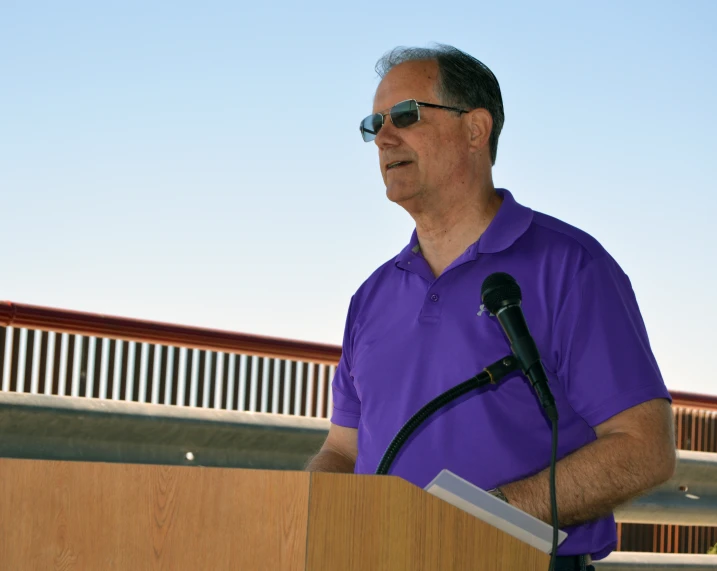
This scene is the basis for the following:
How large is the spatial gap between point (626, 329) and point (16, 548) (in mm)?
1449

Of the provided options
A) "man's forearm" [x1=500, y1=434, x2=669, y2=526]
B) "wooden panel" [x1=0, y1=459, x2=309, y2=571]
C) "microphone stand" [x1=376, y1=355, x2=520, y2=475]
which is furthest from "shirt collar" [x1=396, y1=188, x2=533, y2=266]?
"wooden panel" [x1=0, y1=459, x2=309, y2=571]

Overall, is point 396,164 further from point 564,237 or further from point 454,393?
point 454,393

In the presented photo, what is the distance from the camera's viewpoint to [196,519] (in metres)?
1.74

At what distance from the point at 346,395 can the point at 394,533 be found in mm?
1505

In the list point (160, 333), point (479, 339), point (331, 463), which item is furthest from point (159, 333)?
point (479, 339)

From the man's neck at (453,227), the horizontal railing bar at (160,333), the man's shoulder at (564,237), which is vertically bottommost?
the man's shoulder at (564,237)

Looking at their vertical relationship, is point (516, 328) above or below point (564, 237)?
below

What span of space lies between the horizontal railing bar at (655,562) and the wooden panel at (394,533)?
3468 mm

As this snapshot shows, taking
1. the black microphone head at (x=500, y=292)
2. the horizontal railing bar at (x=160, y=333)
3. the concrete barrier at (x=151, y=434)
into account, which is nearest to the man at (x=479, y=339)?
the black microphone head at (x=500, y=292)

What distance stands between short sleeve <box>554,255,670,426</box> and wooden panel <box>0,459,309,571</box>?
39.8 inches

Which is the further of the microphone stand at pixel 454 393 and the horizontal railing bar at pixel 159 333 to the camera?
the horizontal railing bar at pixel 159 333

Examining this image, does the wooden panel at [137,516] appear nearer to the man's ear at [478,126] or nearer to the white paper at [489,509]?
the white paper at [489,509]

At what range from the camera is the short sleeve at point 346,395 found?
127 inches

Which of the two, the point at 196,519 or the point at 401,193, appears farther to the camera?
the point at 401,193
